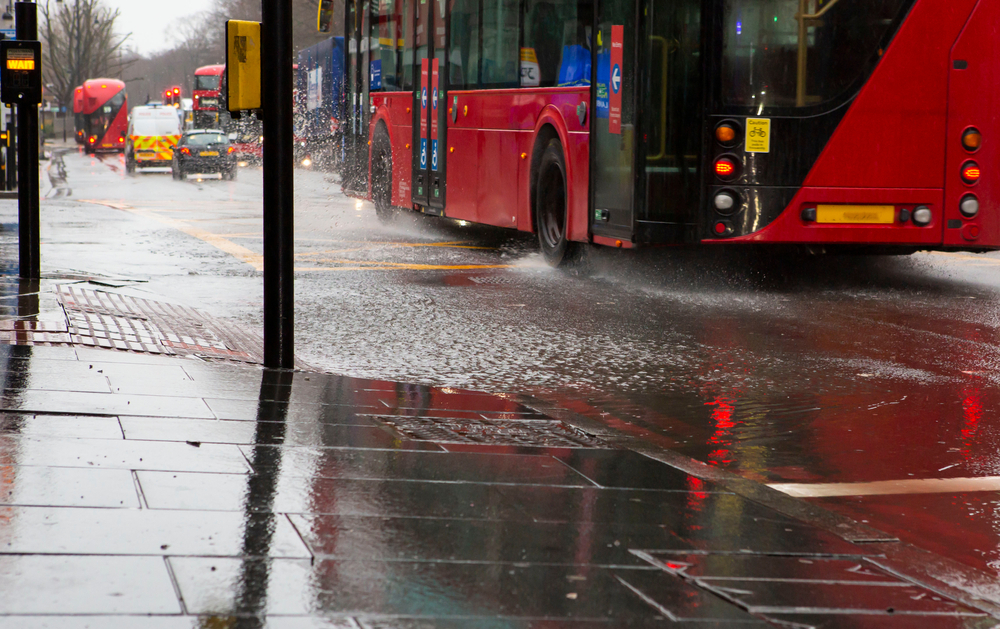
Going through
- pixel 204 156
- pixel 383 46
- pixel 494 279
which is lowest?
pixel 494 279

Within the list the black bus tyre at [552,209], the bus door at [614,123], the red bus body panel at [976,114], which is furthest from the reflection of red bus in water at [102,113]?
the red bus body panel at [976,114]

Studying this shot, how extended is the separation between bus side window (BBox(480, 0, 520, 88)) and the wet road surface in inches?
79.3

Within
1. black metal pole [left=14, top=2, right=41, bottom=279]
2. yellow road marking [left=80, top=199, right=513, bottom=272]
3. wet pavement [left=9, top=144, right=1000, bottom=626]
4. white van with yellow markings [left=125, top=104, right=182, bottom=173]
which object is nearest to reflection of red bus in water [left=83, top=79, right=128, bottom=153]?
white van with yellow markings [left=125, top=104, right=182, bottom=173]

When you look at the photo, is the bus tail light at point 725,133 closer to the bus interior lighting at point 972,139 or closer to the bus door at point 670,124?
the bus door at point 670,124

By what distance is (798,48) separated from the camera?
34.8ft

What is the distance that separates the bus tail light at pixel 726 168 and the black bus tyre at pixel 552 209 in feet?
7.28

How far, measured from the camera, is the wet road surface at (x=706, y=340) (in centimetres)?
541

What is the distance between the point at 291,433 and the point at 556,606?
2217mm

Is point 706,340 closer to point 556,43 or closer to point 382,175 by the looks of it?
point 556,43

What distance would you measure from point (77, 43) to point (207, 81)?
25.6 metres

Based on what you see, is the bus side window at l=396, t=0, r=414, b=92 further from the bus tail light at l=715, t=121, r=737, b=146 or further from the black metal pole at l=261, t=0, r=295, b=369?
the black metal pole at l=261, t=0, r=295, b=369

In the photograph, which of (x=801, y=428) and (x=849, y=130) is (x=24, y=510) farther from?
(x=849, y=130)

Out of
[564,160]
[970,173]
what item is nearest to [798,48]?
[970,173]

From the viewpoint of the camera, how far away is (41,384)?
5715 mm
